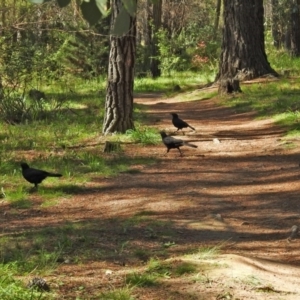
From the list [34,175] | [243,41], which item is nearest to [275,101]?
[243,41]

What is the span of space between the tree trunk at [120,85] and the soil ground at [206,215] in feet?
2.94

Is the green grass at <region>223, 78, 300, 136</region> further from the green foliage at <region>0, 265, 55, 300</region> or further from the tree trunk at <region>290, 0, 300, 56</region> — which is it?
the green foliage at <region>0, 265, 55, 300</region>

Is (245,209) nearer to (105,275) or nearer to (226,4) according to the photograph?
(105,275)

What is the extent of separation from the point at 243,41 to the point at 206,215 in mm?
12449

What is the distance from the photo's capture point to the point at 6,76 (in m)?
15.3

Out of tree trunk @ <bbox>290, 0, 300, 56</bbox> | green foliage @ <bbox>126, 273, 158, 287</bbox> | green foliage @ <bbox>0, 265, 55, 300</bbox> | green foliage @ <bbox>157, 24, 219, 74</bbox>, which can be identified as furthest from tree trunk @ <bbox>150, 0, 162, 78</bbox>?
green foliage @ <bbox>0, 265, 55, 300</bbox>

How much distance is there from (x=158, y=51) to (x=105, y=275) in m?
28.3

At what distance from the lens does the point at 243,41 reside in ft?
65.8

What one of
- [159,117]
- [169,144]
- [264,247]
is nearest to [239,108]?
[159,117]

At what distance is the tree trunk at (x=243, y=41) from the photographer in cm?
1997

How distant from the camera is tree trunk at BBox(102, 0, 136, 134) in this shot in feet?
43.9

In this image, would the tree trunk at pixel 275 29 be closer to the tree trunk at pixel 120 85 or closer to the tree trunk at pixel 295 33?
the tree trunk at pixel 295 33

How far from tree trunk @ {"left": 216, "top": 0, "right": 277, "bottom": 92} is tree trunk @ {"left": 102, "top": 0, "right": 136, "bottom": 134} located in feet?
21.8

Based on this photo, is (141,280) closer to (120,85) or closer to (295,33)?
(120,85)
